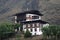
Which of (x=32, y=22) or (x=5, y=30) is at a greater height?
(x=32, y=22)

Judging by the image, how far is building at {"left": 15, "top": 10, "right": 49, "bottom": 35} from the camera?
72.7 m

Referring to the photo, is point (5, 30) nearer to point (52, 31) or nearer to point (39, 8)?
point (52, 31)

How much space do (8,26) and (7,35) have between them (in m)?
2.84

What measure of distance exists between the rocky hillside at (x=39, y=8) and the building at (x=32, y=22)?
26855 mm

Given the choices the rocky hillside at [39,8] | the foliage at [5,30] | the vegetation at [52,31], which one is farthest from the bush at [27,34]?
the rocky hillside at [39,8]

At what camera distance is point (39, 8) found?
128250mm

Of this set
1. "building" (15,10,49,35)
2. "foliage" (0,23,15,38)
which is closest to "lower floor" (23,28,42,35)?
"building" (15,10,49,35)

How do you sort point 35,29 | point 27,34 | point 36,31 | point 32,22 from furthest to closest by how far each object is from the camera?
point 32,22
point 35,29
point 36,31
point 27,34

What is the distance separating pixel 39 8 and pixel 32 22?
5420 cm

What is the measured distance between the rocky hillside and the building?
26855mm

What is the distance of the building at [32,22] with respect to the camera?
72688mm

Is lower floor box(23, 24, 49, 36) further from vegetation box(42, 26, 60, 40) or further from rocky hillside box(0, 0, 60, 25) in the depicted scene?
rocky hillside box(0, 0, 60, 25)

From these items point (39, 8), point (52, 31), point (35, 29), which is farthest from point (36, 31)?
point (39, 8)

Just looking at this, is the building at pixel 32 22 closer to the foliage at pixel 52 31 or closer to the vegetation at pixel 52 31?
the vegetation at pixel 52 31
